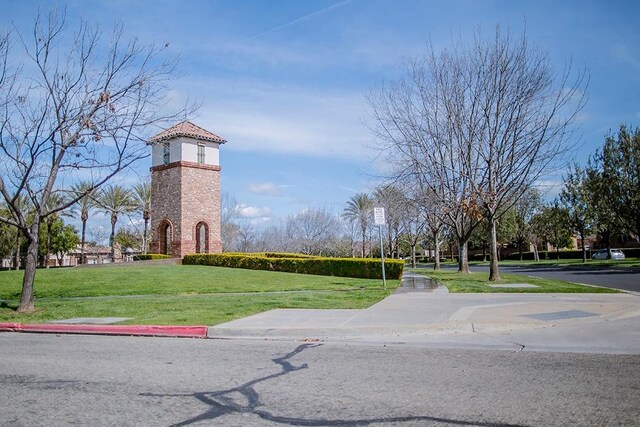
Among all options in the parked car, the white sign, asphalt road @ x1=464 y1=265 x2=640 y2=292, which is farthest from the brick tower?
the parked car

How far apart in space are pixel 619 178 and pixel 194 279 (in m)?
32.3

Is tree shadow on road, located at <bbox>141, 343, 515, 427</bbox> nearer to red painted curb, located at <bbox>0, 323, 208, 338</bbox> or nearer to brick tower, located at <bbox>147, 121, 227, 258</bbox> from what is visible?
red painted curb, located at <bbox>0, 323, 208, 338</bbox>

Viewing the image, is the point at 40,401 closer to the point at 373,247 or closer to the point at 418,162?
the point at 418,162

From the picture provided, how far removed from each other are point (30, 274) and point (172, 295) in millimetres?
4965

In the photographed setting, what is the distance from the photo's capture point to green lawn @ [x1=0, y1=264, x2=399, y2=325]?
12.9m

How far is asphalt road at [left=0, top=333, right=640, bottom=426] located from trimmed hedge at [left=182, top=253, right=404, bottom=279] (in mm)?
17050

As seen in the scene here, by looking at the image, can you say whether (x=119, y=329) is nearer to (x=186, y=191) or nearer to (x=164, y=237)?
(x=186, y=191)

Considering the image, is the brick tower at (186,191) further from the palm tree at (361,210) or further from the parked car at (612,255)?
the parked car at (612,255)

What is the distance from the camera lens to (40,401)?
210 inches

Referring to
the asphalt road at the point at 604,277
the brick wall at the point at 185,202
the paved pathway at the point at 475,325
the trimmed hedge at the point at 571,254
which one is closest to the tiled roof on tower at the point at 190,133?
the brick wall at the point at 185,202

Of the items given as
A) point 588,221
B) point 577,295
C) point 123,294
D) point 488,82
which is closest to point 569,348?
point 577,295

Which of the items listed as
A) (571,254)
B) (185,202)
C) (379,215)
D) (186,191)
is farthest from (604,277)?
(571,254)

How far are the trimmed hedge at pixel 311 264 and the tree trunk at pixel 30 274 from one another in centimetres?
1507

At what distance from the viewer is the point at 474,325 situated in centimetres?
984
